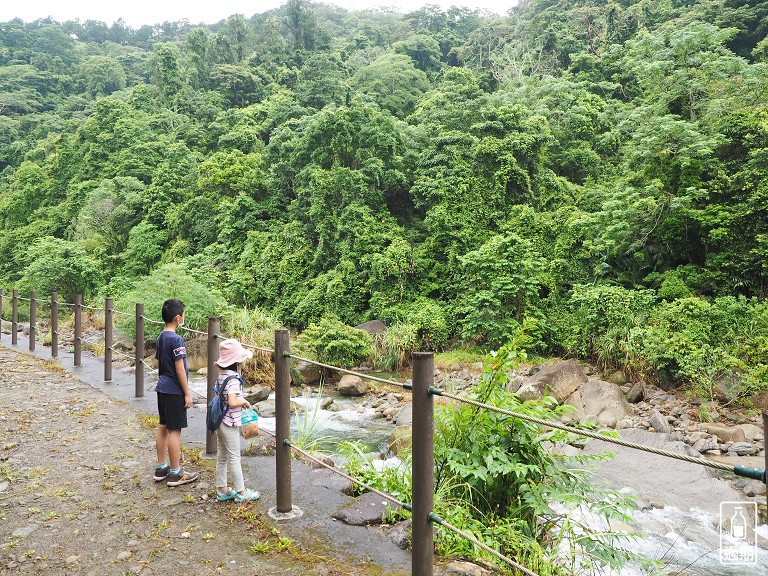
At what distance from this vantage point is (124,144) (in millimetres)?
31516

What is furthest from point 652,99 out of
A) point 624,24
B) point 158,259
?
point 158,259

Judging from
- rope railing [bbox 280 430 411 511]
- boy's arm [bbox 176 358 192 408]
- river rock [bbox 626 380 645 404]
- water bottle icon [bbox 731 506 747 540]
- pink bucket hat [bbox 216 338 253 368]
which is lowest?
water bottle icon [bbox 731 506 747 540]

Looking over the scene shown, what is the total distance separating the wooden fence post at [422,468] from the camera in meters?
2.55

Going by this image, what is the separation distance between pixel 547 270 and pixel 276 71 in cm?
2990

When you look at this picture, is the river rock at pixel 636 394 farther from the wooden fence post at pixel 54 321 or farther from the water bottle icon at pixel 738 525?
the wooden fence post at pixel 54 321

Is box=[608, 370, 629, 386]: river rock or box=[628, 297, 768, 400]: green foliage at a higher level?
box=[628, 297, 768, 400]: green foliage

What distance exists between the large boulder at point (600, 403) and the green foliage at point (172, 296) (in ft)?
30.9

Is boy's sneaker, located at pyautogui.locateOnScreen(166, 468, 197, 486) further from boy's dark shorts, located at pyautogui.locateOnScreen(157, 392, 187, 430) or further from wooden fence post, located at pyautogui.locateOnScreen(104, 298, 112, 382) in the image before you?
wooden fence post, located at pyautogui.locateOnScreen(104, 298, 112, 382)

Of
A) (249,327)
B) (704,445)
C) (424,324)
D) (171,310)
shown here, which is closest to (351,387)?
(249,327)

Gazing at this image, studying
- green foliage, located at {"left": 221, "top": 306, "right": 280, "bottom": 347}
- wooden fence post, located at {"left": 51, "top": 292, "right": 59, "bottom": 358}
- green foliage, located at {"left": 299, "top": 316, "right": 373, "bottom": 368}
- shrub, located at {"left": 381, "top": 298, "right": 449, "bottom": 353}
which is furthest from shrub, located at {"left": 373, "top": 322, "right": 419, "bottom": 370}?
wooden fence post, located at {"left": 51, "top": 292, "right": 59, "bottom": 358}

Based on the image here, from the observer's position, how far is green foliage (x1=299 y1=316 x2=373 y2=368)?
1386 centimetres

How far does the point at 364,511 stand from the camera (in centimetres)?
370

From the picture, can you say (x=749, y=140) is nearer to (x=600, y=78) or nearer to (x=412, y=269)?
(x=412, y=269)

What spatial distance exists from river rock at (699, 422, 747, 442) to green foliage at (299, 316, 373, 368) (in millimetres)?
8072
